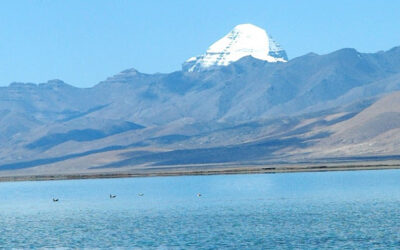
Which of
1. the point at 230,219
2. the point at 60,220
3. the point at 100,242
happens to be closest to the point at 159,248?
the point at 100,242

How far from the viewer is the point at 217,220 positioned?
3607 inches

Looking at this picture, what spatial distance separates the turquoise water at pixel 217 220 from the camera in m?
74.2

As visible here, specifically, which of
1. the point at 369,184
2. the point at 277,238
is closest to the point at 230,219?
the point at 277,238

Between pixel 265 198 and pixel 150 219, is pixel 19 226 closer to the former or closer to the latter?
pixel 150 219

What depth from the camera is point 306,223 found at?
84.8 metres

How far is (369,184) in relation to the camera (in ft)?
470

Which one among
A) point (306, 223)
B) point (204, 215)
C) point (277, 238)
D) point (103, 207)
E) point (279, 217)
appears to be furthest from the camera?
point (103, 207)

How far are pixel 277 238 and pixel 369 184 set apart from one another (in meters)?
70.5

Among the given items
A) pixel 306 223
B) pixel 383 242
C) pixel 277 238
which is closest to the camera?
pixel 383 242

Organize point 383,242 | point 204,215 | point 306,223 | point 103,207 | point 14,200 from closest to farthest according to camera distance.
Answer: point 383,242 < point 306,223 < point 204,215 < point 103,207 < point 14,200

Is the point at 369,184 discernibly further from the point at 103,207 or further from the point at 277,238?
Result: the point at 277,238

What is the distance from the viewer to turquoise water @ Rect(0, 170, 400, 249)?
7425cm

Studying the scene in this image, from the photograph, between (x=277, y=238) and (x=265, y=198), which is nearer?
(x=277, y=238)

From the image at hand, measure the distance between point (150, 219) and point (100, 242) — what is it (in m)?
19.4
